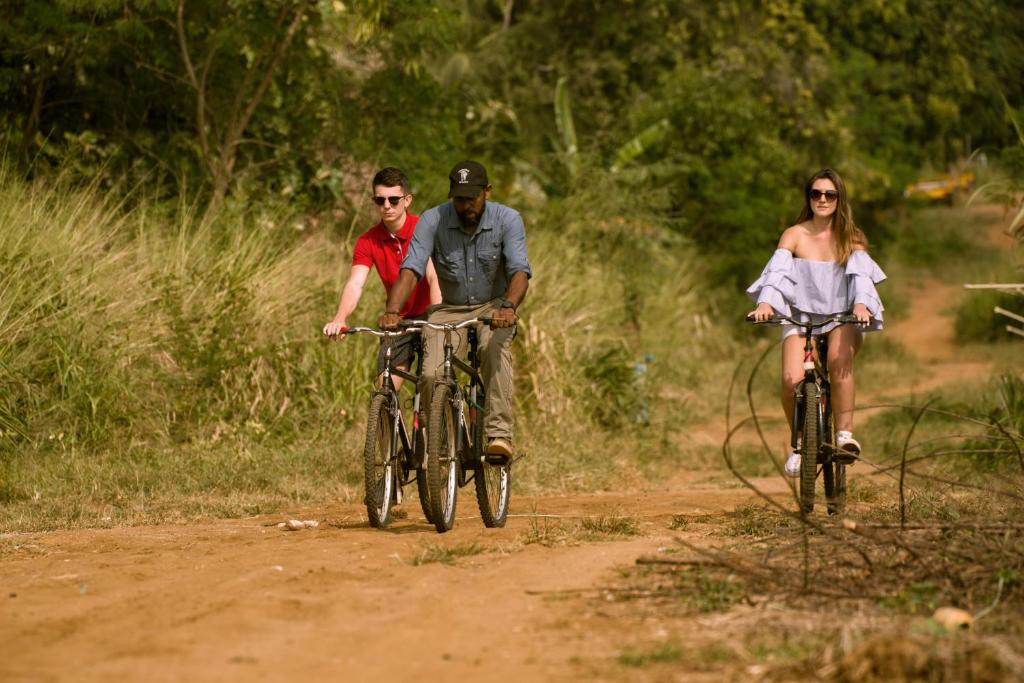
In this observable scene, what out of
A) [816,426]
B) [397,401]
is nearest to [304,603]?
[397,401]

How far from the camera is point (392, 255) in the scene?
835cm

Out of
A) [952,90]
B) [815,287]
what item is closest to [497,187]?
[815,287]

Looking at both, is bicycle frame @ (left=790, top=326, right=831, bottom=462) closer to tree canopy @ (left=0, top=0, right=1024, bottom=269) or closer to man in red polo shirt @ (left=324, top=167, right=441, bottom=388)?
man in red polo shirt @ (left=324, top=167, right=441, bottom=388)

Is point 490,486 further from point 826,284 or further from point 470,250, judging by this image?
point 826,284

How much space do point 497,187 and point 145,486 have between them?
8.75 metres

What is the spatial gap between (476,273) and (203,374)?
12.7 feet

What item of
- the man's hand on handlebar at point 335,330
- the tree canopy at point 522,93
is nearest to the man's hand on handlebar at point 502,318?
the man's hand on handlebar at point 335,330

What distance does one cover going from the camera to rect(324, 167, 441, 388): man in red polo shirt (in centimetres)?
796

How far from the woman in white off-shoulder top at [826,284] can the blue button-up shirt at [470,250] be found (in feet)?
4.50

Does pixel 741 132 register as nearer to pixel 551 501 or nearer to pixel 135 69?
pixel 135 69

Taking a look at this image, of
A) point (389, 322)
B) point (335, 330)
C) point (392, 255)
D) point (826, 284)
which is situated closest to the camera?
point (389, 322)

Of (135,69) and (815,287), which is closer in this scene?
(815,287)

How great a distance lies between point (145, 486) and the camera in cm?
921

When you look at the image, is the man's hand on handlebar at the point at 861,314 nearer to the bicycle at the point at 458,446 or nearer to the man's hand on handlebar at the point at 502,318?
the man's hand on handlebar at the point at 502,318
